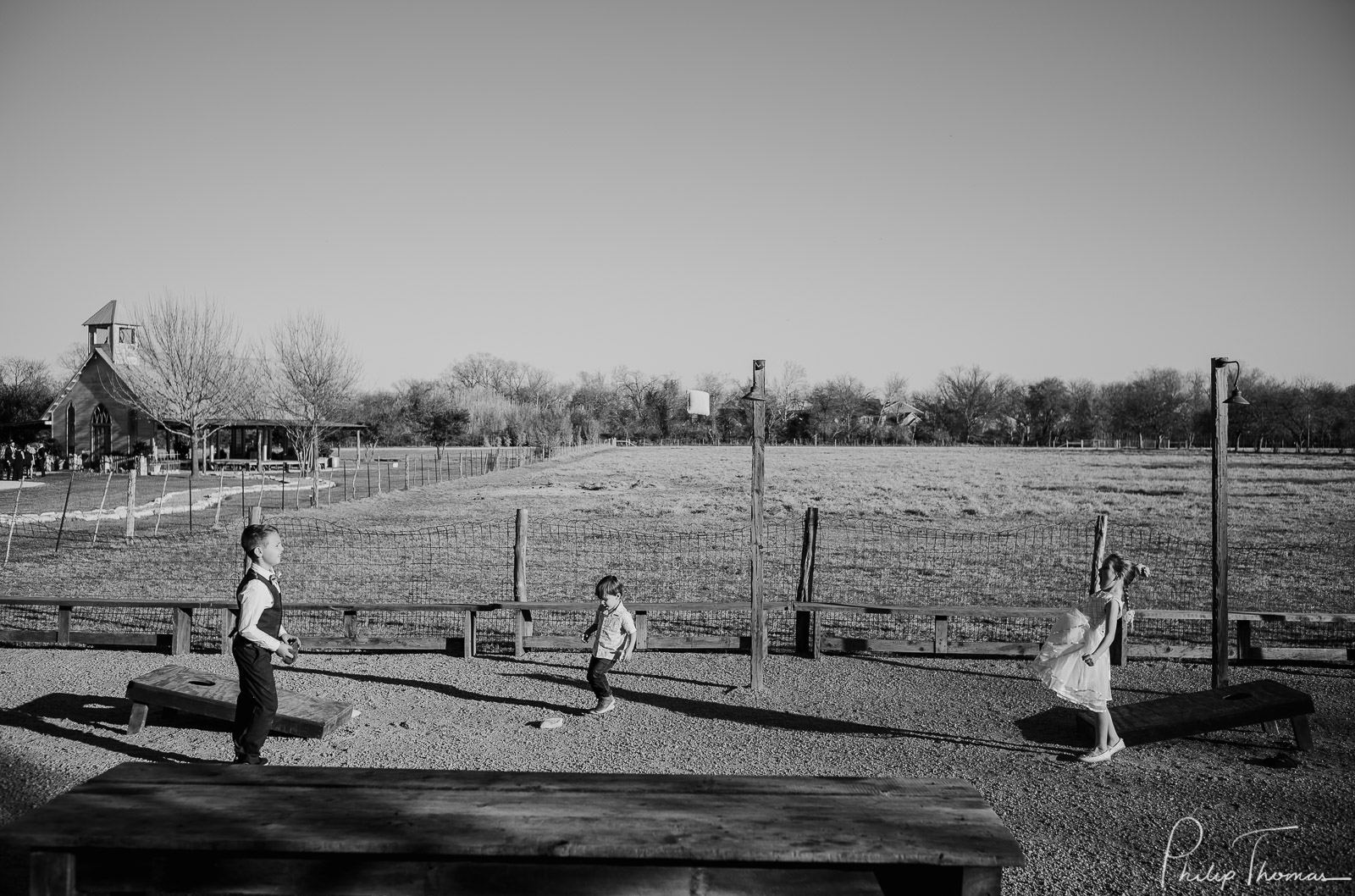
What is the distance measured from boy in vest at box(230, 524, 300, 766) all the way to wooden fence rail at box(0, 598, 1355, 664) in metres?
3.58

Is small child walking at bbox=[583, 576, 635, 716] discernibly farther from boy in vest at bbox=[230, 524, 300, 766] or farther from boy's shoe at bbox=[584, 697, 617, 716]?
boy in vest at bbox=[230, 524, 300, 766]

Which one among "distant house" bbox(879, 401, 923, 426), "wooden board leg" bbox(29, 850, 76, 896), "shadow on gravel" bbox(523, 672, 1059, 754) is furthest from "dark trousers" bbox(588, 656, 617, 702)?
"distant house" bbox(879, 401, 923, 426)

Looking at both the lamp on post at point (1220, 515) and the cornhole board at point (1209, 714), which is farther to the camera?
the lamp on post at point (1220, 515)

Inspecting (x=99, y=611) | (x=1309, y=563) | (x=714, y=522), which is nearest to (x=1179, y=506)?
(x=1309, y=563)

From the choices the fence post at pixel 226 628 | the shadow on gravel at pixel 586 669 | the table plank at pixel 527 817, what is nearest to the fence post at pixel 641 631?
the shadow on gravel at pixel 586 669

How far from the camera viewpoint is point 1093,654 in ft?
20.8

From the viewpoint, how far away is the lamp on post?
8.19 metres

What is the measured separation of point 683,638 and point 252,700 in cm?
525

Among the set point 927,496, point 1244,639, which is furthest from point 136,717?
point 927,496

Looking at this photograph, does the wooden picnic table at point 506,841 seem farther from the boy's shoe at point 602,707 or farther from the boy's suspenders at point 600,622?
the boy's shoe at point 602,707

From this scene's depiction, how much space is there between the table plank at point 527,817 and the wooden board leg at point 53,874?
113 millimetres

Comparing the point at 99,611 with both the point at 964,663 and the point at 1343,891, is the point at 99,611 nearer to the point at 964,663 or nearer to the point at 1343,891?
the point at 964,663

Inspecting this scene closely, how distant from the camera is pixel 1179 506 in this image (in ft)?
90.3

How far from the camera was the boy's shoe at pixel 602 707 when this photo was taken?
7.89 metres
